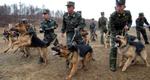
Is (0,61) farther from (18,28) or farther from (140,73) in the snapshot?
(140,73)

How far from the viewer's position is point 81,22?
11016mm

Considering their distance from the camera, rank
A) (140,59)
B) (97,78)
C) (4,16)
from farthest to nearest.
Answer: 1. (4,16)
2. (140,59)
3. (97,78)

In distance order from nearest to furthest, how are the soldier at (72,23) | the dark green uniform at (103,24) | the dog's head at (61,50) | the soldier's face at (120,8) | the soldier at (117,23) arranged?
the dog's head at (61,50), the soldier's face at (120,8), the soldier at (117,23), the soldier at (72,23), the dark green uniform at (103,24)

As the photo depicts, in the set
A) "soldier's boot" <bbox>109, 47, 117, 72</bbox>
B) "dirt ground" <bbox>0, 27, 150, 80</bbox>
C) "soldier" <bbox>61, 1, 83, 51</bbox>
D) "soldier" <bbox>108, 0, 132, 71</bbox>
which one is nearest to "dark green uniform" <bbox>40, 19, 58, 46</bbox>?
"dirt ground" <bbox>0, 27, 150, 80</bbox>

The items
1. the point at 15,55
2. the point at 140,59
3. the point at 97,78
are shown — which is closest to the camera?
the point at 97,78

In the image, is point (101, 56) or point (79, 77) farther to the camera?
point (101, 56)

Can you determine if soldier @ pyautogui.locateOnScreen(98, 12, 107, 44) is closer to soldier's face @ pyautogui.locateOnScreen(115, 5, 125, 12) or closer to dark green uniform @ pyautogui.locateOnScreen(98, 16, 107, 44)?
dark green uniform @ pyautogui.locateOnScreen(98, 16, 107, 44)

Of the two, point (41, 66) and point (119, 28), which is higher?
point (119, 28)

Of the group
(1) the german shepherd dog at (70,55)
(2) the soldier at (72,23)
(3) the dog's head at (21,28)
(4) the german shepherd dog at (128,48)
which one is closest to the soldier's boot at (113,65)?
(4) the german shepherd dog at (128,48)

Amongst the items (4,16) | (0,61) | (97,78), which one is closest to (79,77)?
(97,78)

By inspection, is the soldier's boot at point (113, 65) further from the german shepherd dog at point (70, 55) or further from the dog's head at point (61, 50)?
the dog's head at point (61, 50)

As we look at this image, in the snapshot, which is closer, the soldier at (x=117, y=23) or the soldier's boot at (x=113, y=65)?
the soldier at (x=117, y=23)

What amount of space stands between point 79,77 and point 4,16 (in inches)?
1715

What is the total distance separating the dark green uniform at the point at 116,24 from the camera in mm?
10906
